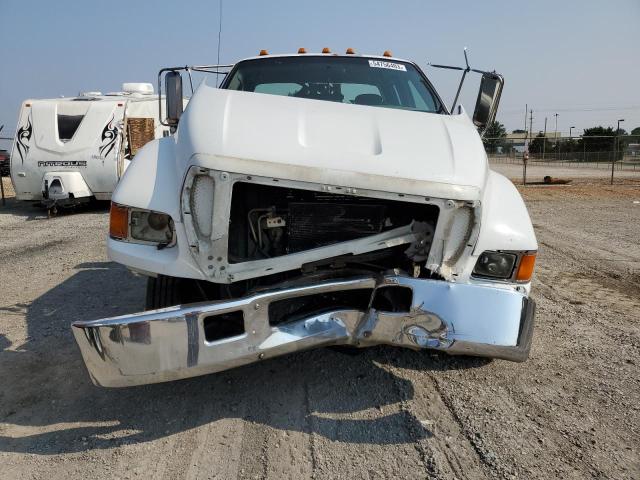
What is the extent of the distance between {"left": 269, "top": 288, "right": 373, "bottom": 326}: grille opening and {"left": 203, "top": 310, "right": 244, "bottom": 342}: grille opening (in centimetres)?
16

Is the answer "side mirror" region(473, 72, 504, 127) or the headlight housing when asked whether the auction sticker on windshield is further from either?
the headlight housing

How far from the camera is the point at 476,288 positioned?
2.64m

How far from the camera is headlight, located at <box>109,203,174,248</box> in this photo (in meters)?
2.86

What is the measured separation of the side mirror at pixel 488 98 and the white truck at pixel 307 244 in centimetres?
114

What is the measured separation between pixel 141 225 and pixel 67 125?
1032 cm

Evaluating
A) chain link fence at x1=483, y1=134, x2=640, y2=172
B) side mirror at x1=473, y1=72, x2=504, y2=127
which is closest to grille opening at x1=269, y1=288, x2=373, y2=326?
side mirror at x1=473, y1=72, x2=504, y2=127

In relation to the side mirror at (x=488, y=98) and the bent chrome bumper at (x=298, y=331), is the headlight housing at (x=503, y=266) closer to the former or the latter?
the bent chrome bumper at (x=298, y=331)

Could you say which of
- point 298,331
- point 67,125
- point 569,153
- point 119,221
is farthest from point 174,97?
point 569,153

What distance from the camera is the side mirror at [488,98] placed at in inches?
163

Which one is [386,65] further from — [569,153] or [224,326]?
[569,153]

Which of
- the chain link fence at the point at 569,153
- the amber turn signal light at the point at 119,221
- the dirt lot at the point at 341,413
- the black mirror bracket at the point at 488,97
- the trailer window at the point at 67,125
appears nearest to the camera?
the dirt lot at the point at 341,413

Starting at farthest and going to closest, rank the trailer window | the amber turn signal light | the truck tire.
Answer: the trailer window
the truck tire
the amber turn signal light

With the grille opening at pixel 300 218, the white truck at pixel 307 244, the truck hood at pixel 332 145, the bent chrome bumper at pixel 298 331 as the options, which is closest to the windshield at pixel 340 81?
the truck hood at pixel 332 145

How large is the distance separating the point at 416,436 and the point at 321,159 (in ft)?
5.04
